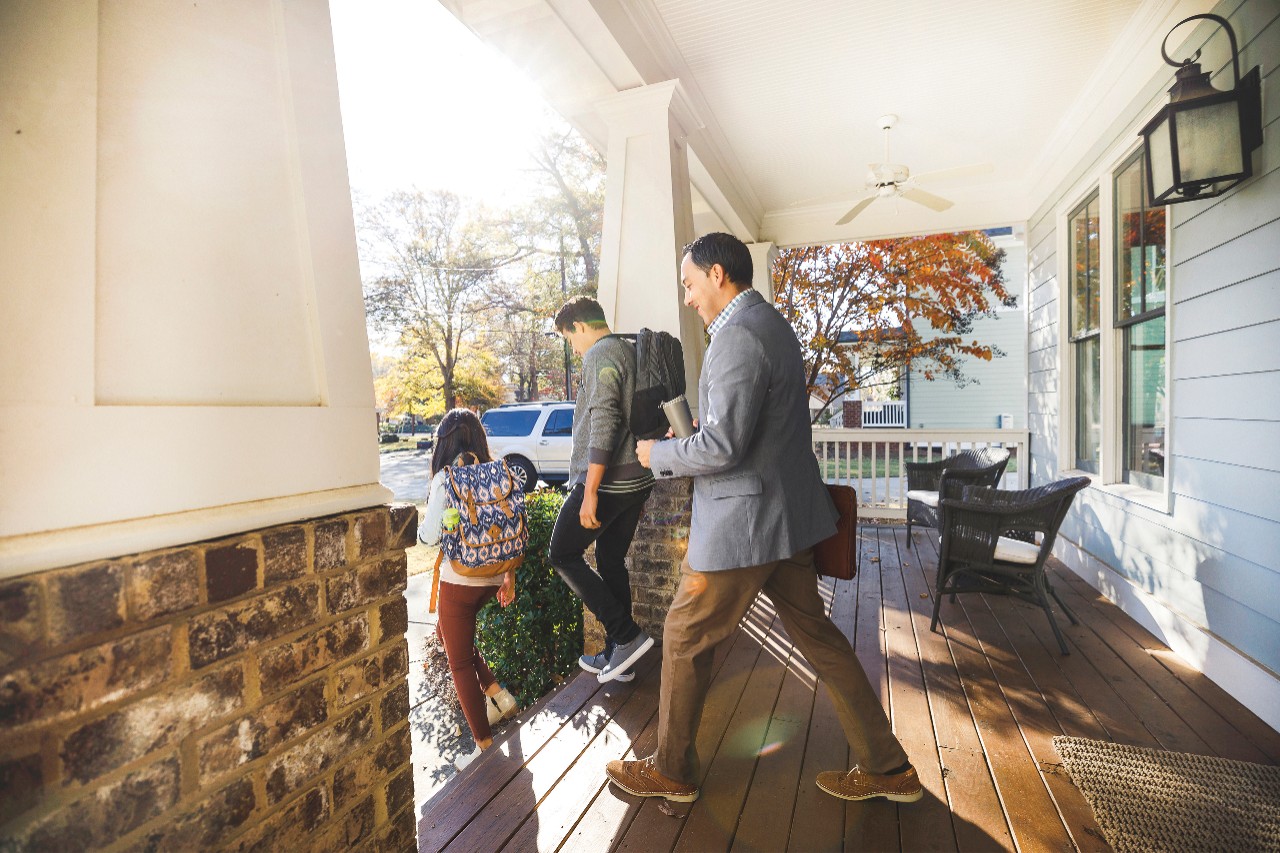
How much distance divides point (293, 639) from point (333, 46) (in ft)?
3.83

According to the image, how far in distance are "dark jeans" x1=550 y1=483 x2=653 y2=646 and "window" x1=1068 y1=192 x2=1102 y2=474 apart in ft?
11.7

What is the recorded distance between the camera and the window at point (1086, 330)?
4656mm


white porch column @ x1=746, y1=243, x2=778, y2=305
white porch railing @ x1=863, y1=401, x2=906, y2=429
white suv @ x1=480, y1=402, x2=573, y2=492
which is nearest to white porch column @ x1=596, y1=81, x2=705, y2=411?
white porch column @ x1=746, y1=243, x2=778, y2=305

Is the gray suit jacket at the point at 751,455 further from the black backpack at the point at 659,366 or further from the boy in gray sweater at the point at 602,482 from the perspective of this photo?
the boy in gray sweater at the point at 602,482

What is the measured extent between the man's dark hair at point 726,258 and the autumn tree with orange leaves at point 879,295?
5.87 m

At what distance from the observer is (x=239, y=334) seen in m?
1.09

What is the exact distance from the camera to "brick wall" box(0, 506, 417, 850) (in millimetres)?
805

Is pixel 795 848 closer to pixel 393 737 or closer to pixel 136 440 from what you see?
pixel 393 737

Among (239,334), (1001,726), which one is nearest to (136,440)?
(239,334)

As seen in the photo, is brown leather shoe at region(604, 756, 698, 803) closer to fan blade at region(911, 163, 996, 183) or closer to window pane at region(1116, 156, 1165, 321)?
window pane at region(1116, 156, 1165, 321)

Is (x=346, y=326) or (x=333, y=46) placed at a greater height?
(x=333, y=46)

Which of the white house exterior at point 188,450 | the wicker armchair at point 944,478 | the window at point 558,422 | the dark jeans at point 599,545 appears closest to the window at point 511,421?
the window at point 558,422

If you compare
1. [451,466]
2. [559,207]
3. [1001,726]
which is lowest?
[1001,726]

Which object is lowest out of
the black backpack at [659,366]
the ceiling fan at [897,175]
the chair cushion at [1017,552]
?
the chair cushion at [1017,552]
